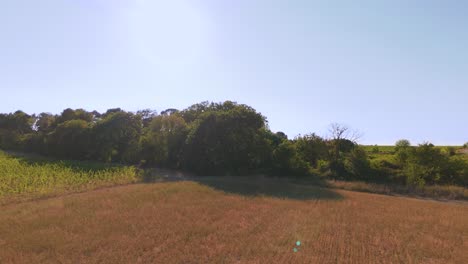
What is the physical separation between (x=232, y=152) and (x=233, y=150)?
30cm

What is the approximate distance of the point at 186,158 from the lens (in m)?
42.0

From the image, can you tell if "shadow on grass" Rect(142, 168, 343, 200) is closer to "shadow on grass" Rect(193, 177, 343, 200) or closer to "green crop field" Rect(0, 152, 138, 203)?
"shadow on grass" Rect(193, 177, 343, 200)

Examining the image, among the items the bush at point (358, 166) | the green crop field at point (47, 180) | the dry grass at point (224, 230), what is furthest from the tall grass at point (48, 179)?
the bush at point (358, 166)

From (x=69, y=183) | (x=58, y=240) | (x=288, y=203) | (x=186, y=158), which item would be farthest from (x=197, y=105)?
(x=58, y=240)

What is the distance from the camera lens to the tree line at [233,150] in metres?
33.8

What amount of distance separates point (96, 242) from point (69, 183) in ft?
62.6

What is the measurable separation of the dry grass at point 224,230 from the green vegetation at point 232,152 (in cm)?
1054

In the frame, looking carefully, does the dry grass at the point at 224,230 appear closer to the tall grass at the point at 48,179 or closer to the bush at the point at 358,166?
the tall grass at the point at 48,179

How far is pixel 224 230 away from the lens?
15742 millimetres

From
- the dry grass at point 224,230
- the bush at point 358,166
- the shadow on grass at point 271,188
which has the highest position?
the bush at point 358,166

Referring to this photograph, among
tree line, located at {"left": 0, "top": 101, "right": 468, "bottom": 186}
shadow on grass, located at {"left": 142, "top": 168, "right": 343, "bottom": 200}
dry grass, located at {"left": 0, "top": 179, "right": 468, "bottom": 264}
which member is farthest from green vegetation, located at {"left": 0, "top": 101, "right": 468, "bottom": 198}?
dry grass, located at {"left": 0, "top": 179, "right": 468, "bottom": 264}

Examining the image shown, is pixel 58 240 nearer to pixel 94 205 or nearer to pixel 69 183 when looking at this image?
pixel 94 205

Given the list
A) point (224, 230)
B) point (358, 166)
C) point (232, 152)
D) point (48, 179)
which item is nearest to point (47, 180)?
point (48, 179)

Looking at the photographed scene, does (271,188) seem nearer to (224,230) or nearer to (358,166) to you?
(358,166)
